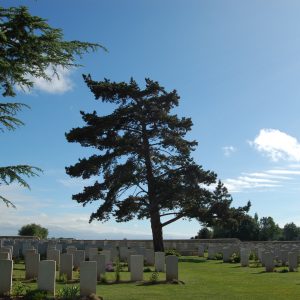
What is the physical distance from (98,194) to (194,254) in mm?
8709

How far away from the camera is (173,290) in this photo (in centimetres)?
1308

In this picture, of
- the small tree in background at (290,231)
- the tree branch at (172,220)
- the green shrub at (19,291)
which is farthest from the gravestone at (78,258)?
the small tree in background at (290,231)

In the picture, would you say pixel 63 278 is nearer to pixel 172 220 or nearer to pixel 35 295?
pixel 35 295

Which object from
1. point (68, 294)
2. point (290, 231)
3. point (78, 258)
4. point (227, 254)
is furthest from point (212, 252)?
point (290, 231)

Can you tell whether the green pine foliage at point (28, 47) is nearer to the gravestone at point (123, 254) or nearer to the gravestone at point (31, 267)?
the gravestone at point (31, 267)

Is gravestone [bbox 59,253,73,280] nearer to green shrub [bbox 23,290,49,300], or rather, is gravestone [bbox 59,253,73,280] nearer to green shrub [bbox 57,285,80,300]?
green shrub [bbox 57,285,80,300]

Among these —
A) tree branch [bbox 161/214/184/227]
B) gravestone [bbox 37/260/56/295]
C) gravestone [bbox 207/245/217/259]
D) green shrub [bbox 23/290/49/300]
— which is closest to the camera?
green shrub [bbox 23/290/49/300]

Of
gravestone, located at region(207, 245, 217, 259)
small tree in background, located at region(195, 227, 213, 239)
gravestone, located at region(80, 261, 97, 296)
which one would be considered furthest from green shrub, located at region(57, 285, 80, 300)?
small tree in background, located at region(195, 227, 213, 239)

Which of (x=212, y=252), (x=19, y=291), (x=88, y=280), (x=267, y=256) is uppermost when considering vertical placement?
(x=212, y=252)

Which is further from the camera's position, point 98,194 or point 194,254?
point 194,254

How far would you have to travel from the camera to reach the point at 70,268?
49.4 feet

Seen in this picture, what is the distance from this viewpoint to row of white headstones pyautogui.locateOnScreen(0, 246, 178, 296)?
11.8 metres

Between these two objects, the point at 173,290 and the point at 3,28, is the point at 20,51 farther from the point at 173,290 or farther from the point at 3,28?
the point at 173,290

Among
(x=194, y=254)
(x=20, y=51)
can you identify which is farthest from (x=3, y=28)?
(x=194, y=254)
